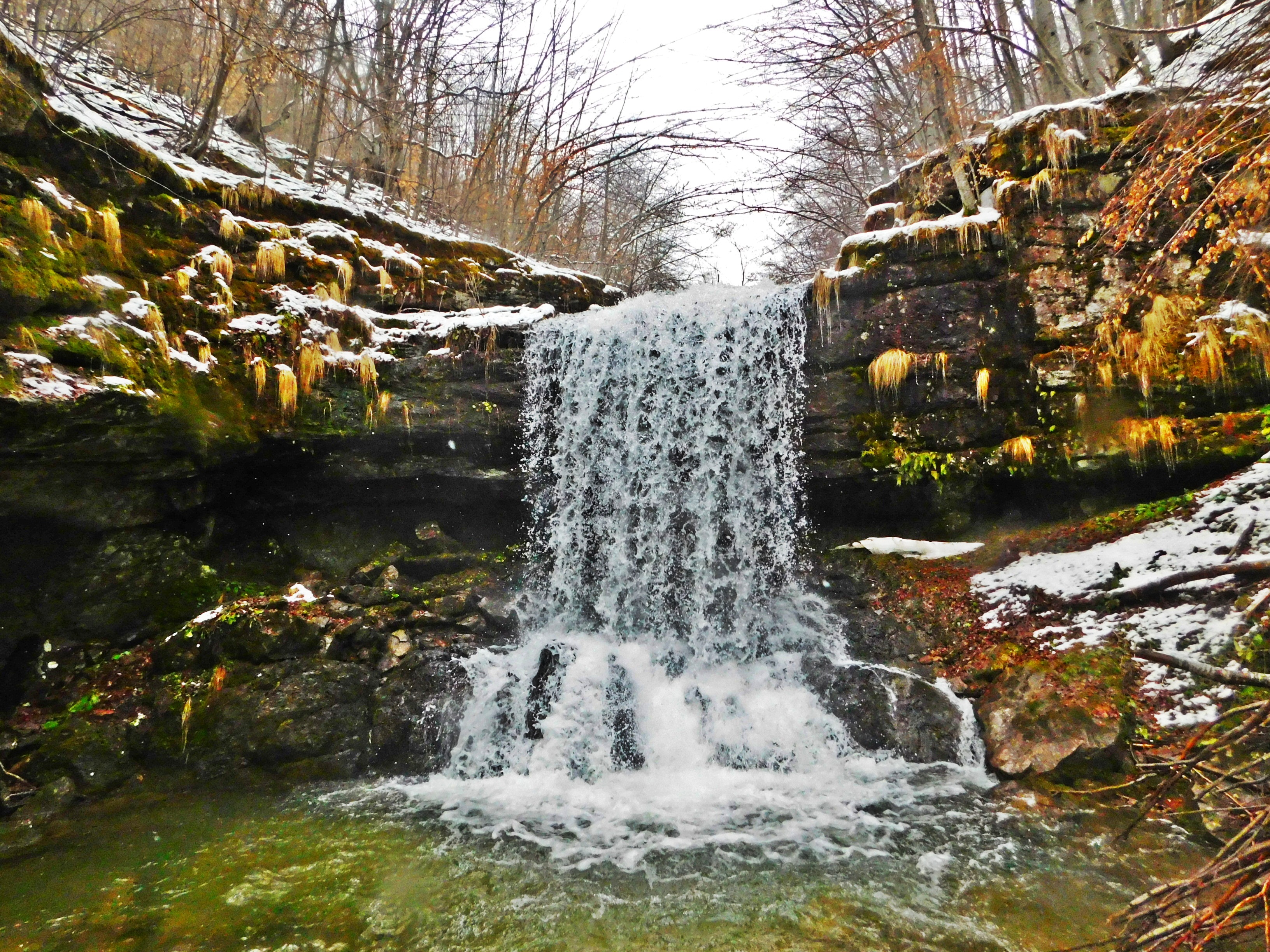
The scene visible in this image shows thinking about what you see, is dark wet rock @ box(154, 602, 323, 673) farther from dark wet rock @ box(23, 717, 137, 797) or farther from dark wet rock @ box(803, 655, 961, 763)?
dark wet rock @ box(803, 655, 961, 763)

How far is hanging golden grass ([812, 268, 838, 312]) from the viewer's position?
27.0 ft

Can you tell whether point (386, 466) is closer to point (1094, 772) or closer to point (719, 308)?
point (719, 308)

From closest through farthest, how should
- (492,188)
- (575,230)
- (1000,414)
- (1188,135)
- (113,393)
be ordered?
1. (1188,135)
2. (113,393)
3. (1000,414)
4. (492,188)
5. (575,230)

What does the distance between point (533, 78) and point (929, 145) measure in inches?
333

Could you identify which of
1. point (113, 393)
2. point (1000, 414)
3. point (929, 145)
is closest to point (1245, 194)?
point (1000, 414)

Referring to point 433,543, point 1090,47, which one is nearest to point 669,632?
point 433,543

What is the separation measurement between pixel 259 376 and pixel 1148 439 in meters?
10.1

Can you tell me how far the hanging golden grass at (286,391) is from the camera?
7691 millimetres

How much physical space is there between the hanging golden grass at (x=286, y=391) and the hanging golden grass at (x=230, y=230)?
78.9 inches

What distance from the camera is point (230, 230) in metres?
Result: 8.23

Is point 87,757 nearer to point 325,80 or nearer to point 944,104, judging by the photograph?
point 325,80

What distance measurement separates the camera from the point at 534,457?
8.93m

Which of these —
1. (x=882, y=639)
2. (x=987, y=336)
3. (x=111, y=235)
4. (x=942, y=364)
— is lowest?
(x=882, y=639)

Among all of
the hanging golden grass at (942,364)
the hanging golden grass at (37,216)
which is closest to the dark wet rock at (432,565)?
the hanging golden grass at (37,216)
